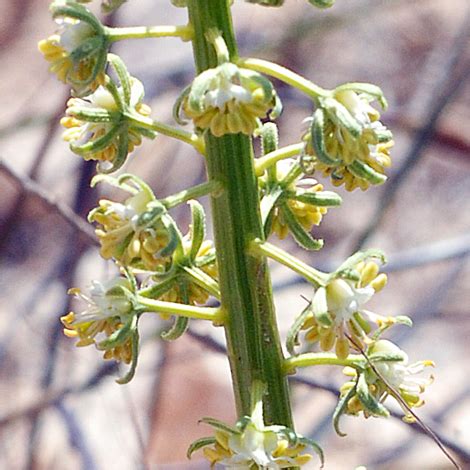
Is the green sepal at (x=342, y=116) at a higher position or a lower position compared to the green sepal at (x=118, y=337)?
higher

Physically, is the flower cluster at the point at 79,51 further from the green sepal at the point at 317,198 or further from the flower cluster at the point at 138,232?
the green sepal at the point at 317,198

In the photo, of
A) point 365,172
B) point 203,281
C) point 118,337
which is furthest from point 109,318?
point 365,172

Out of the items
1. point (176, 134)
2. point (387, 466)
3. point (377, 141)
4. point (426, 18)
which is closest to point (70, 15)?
point (176, 134)

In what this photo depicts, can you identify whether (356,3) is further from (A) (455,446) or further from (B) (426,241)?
(A) (455,446)

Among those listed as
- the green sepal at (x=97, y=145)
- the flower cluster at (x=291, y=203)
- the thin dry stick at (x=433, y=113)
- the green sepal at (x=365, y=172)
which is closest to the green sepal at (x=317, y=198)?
the flower cluster at (x=291, y=203)

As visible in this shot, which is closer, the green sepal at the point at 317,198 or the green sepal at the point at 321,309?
the green sepal at the point at 321,309

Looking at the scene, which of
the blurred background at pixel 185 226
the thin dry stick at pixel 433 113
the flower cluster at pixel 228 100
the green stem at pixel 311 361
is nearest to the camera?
the flower cluster at pixel 228 100

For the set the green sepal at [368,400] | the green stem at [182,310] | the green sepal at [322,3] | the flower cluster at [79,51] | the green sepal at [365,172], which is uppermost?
the green sepal at [322,3]

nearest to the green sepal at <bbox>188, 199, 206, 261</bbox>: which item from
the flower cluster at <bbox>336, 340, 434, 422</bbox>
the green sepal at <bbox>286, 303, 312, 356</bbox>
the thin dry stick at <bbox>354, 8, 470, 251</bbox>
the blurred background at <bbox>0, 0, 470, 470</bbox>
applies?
the green sepal at <bbox>286, 303, 312, 356</bbox>
